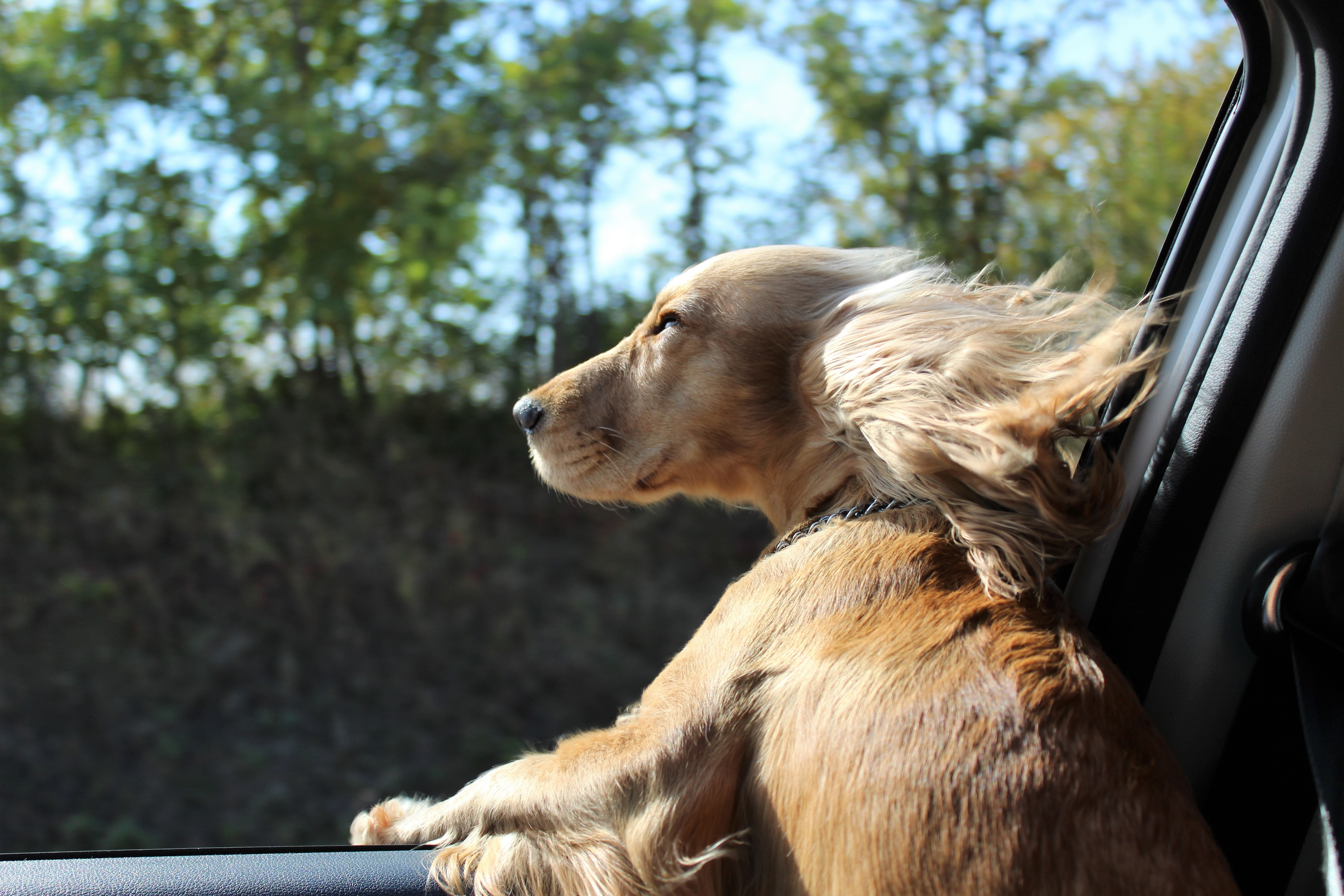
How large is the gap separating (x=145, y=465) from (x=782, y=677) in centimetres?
374

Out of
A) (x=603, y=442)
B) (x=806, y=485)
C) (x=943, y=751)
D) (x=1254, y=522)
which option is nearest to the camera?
(x=943, y=751)

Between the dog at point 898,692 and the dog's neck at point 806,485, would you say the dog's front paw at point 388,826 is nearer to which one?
the dog at point 898,692

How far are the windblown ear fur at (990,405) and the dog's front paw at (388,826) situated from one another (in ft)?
3.24

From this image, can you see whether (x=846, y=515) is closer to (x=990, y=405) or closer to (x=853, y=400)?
(x=853, y=400)

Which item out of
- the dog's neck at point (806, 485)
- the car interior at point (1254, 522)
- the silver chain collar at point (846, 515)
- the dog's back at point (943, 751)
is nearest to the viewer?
the dog's back at point (943, 751)

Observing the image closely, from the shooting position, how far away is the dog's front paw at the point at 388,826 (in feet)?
5.57

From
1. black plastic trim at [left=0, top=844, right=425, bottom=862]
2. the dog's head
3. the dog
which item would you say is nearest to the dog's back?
the dog

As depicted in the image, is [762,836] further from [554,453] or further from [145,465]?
[145,465]

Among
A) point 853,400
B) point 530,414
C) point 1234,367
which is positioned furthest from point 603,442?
point 1234,367

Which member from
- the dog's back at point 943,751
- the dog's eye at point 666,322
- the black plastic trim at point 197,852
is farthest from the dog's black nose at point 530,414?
the black plastic trim at point 197,852

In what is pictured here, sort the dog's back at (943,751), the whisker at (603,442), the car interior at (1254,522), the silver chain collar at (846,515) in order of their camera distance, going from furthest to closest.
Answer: the whisker at (603,442) → the silver chain collar at (846,515) → the car interior at (1254,522) → the dog's back at (943,751)

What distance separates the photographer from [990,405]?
1.50 m

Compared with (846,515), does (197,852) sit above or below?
below

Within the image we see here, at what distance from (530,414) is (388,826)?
2.83 ft
